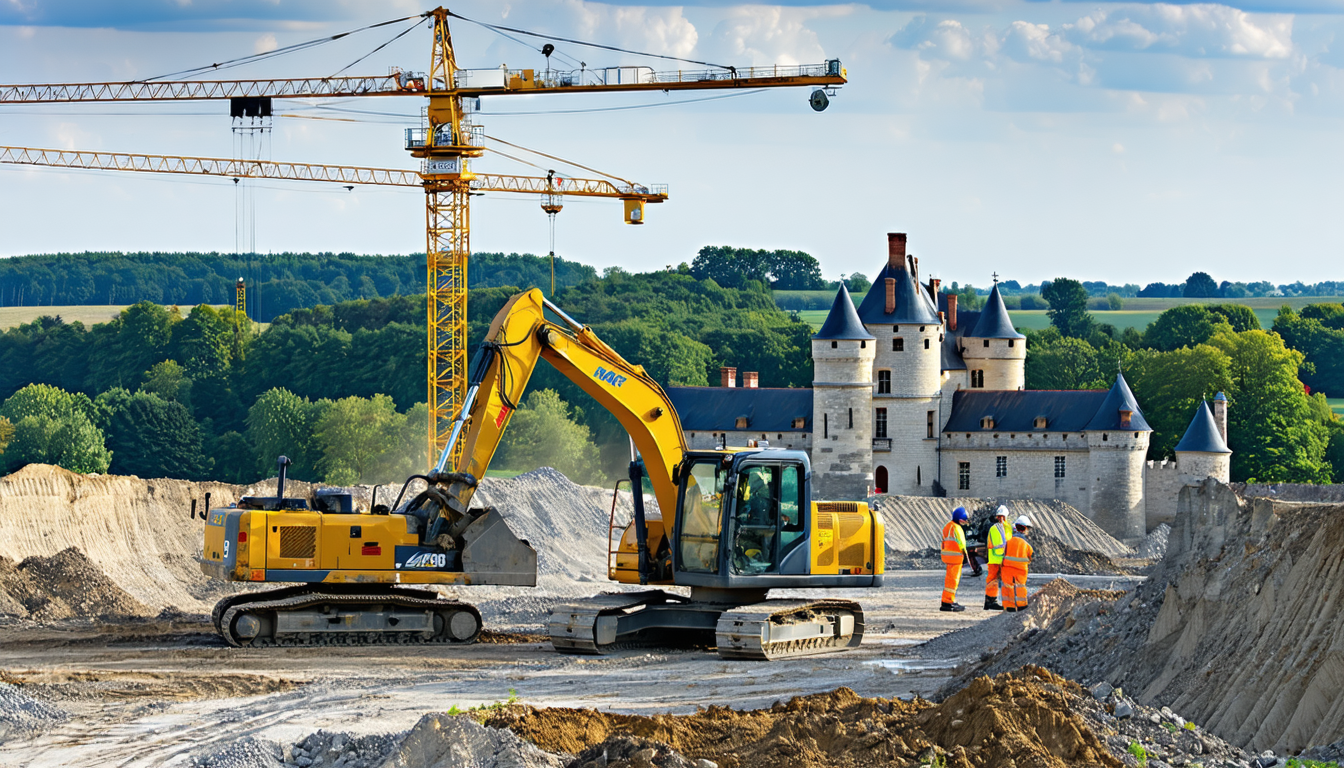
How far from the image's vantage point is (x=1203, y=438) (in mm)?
62562

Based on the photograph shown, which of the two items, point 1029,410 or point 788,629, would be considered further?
point 1029,410

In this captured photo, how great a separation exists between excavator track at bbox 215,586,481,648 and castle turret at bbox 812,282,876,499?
1617 inches

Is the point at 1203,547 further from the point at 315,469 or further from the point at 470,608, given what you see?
the point at 315,469

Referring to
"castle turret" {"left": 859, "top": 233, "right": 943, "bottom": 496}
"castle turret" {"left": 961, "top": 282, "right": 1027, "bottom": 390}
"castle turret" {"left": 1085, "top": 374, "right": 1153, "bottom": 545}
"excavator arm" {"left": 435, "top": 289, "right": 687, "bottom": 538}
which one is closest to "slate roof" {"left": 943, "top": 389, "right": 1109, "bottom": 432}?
"castle turret" {"left": 1085, "top": 374, "right": 1153, "bottom": 545}

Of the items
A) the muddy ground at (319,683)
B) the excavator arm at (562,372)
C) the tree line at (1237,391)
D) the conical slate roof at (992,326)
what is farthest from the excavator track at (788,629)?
the tree line at (1237,391)

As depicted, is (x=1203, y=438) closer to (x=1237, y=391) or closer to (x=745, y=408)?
(x=745, y=408)

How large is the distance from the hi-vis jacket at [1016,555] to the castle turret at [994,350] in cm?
4548

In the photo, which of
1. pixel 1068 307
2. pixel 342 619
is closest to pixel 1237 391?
pixel 1068 307

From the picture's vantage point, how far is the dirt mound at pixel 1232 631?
13000 mm

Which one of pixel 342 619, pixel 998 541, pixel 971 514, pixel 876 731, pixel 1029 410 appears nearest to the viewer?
pixel 876 731

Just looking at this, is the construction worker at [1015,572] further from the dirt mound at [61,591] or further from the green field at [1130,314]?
the green field at [1130,314]

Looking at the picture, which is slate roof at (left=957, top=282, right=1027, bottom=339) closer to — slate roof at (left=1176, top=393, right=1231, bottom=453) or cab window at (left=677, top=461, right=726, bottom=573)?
slate roof at (left=1176, top=393, right=1231, bottom=453)

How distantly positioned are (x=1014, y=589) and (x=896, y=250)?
4224 cm

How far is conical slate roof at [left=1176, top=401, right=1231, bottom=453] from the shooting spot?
62531 millimetres
